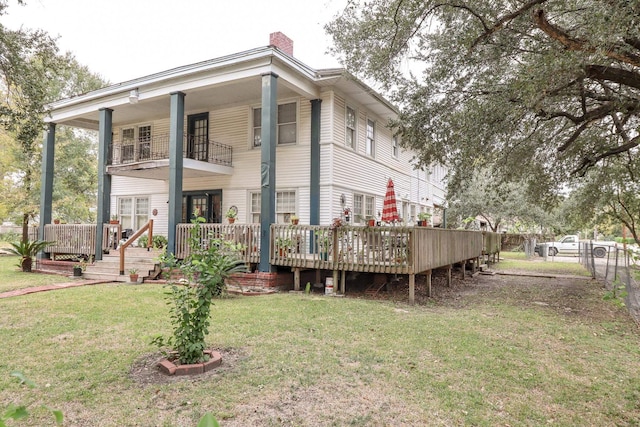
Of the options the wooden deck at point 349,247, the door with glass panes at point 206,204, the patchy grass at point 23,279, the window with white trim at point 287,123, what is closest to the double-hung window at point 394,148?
the window with white trim at point 287,123

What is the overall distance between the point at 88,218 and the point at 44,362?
23.3m

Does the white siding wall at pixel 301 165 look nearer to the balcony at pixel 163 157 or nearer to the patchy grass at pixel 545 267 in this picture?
the balcony at pixel 163 157

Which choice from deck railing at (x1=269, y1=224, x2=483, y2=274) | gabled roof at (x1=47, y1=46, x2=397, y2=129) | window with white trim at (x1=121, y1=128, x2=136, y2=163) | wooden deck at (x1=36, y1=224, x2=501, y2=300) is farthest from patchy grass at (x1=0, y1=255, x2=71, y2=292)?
deck railing at (x1=269, y1=224, x2=483, y2=274)

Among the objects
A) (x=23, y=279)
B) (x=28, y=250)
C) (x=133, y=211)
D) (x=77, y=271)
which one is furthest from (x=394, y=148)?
(x=28, y=250)

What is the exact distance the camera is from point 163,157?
14.6m

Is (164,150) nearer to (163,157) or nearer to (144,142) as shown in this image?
(163,157)

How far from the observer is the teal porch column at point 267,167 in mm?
10031

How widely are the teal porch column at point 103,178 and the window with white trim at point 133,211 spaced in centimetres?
254

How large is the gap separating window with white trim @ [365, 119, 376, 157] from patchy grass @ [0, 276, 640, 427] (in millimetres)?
8415

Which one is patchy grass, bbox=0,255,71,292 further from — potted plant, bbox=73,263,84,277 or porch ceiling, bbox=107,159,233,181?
porch ceiling, bbox=107,159,233,181

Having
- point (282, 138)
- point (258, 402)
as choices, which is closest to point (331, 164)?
point (282, 138)

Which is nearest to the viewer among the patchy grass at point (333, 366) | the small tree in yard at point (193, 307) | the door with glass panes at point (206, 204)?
the patchy grass at point (333, 366)

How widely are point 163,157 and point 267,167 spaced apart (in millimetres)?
6365

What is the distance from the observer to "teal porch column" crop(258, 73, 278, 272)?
10031 millimetres
